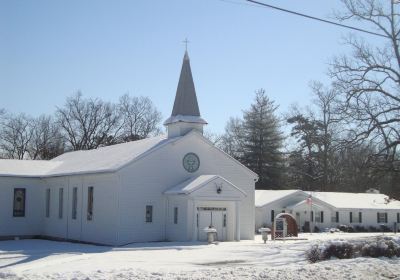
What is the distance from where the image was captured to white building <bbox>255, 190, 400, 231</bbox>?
6053 centimetres

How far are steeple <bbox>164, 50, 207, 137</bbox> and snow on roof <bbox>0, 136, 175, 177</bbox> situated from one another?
4.22ft

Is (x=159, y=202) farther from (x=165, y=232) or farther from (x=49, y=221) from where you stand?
(x=49, y=221)

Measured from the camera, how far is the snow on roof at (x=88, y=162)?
41.0m

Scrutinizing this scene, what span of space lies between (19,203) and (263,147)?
122 feet

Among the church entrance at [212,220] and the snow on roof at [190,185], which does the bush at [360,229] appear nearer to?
the church entrance at [212,220]

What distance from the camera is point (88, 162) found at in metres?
46.4

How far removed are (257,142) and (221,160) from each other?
112 ft

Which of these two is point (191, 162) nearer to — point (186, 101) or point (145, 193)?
point (145, 193)

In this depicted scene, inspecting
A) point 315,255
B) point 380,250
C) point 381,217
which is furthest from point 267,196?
point 315,255

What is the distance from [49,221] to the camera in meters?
47.3

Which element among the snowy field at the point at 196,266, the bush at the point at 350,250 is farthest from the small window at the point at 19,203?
the bush at the point at 350,250

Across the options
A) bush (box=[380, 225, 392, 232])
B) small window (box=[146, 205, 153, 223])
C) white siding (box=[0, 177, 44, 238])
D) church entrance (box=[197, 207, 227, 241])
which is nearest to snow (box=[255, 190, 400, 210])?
bush (box=[380, 225, 392, 232])

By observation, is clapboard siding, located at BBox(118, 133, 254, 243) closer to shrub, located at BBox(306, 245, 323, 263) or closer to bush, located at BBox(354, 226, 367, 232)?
shrub, located at BBox(306, 245, 323, 263)

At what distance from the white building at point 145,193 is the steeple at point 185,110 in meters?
0.07
